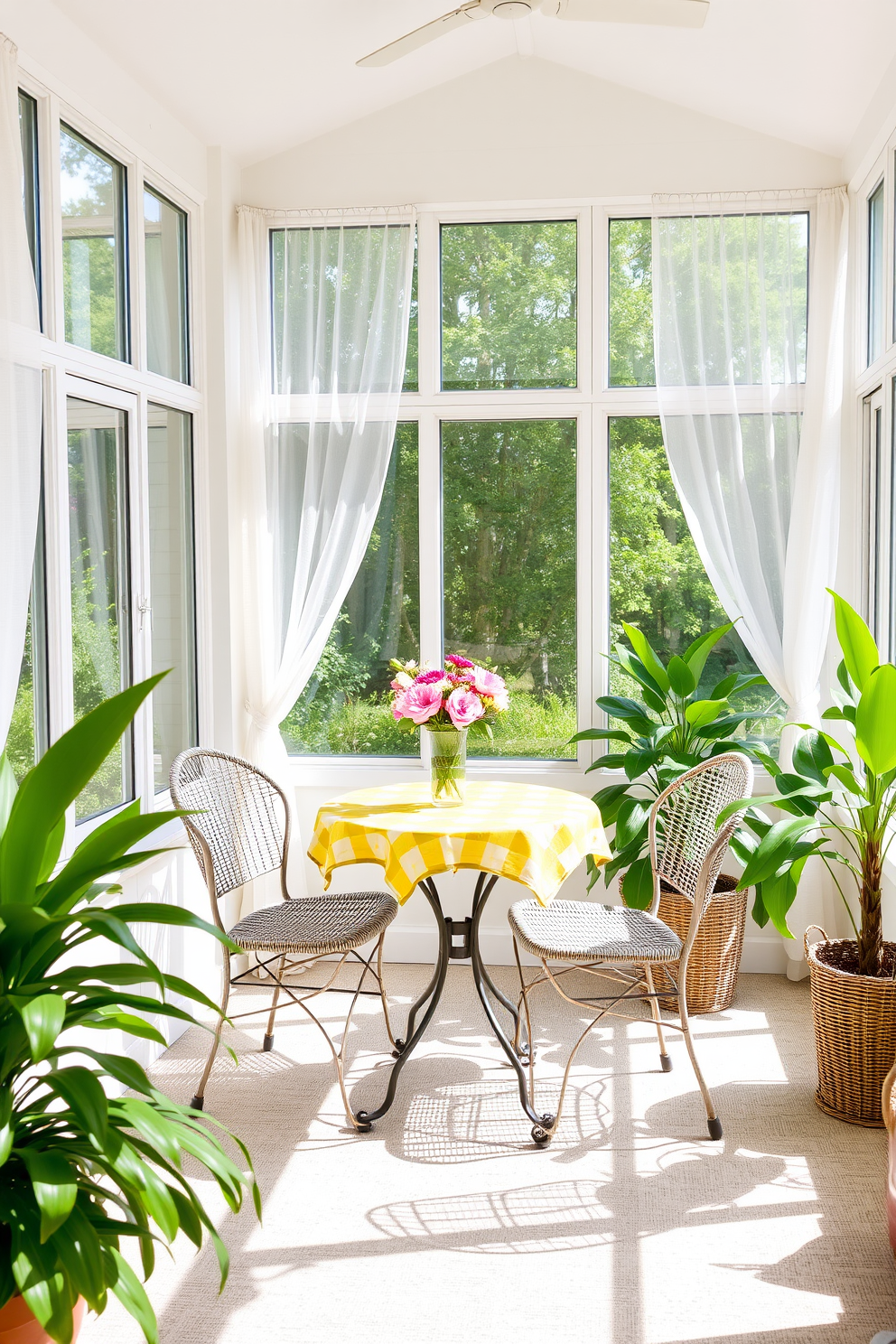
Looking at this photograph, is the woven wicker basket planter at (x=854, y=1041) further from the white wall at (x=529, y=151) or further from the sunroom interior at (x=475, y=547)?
the white wall at (x=529, y=151)

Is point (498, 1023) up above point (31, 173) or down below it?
below

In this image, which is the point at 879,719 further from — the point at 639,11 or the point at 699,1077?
the point at 639,11

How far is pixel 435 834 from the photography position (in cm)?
290

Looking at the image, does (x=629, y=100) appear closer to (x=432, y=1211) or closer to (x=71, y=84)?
(x=71, y=84)

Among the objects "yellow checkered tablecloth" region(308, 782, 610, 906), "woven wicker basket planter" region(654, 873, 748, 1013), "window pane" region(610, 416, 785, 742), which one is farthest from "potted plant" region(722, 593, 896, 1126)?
"window pane" region(610, 416, 785, 742)

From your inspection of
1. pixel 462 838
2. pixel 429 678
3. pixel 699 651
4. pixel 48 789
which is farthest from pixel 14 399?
pixel 699 651

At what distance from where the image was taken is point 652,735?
→ 13.2ft

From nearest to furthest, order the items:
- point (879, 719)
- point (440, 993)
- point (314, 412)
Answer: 1. point (879, 719)
2. point (440, 993)
3. point (314, 412)

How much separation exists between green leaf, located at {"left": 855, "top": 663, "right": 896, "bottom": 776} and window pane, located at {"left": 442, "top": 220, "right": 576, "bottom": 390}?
2.12 meters

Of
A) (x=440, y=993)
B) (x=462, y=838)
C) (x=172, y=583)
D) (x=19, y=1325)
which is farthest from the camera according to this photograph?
(x=172, y=583)

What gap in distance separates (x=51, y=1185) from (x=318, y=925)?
1.75 meters

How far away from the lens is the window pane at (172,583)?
383 centimetres

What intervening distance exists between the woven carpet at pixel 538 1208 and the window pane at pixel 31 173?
94.7 inches

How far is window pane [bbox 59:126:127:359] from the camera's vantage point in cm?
317
